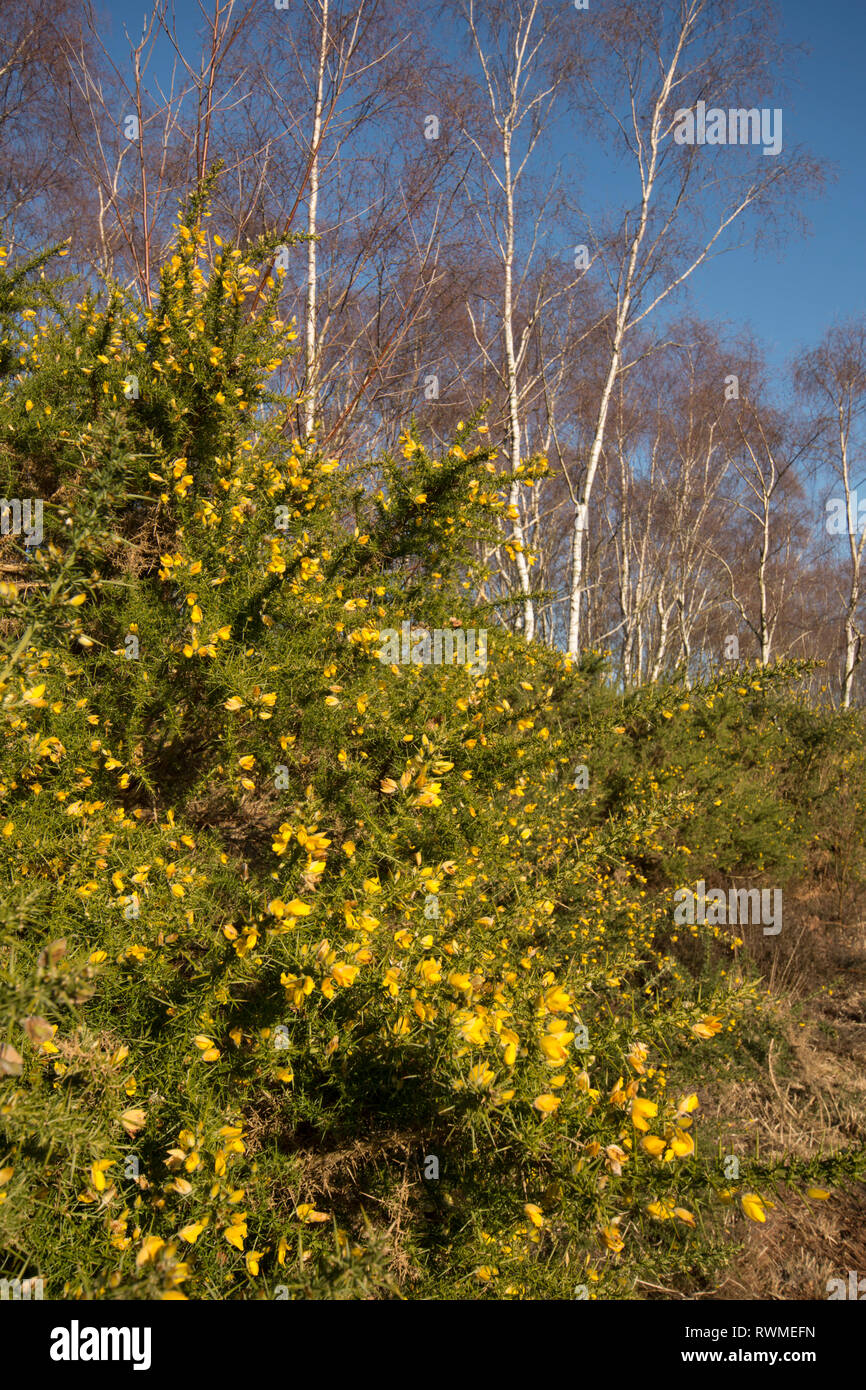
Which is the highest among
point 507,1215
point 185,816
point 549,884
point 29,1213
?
point 185,816

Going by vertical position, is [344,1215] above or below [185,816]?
below

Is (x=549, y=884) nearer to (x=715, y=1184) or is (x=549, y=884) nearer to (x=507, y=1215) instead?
(x=507, y=1215)

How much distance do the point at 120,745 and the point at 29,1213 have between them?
A: 1.20 metres

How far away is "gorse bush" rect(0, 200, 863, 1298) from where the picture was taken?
1.10 metres

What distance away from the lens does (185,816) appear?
216 centimetres

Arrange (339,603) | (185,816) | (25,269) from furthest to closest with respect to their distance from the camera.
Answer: (25,269)
(339,603)
(185,816)

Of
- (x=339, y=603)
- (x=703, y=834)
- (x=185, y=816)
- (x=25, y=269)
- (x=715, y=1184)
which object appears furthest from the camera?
(x=703, y=834)

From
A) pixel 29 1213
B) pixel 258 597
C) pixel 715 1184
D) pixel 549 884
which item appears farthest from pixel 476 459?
pixel 29 1213

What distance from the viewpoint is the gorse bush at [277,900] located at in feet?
3.60

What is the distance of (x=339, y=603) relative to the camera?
242 cm

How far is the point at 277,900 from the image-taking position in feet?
4.22

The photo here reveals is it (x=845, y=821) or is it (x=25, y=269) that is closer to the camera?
(x=25, y=269)

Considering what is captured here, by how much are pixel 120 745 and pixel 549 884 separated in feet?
4.46
